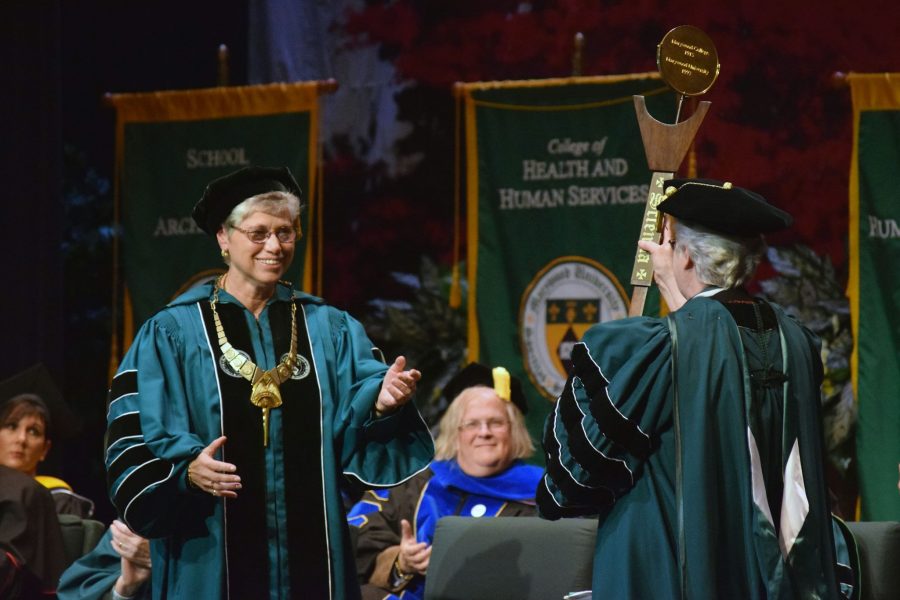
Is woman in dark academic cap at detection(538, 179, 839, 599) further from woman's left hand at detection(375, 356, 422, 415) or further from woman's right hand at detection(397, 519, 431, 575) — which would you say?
woman's right hand at detection(397, 519, 431, 575)

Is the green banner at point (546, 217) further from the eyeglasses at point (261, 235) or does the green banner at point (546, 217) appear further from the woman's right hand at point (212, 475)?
the woman's right hand at point (212, 475)

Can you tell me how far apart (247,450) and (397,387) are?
421mm

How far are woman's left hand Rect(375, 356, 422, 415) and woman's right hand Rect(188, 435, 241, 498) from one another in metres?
0.39

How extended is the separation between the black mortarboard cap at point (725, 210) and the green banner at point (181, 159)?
4.86 m

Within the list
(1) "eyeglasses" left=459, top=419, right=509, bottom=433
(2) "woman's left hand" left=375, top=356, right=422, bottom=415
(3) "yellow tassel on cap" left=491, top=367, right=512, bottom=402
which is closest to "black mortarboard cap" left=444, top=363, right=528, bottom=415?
(3) "yellow tassel on cap" left=491, top=367, right=512, bottom=402

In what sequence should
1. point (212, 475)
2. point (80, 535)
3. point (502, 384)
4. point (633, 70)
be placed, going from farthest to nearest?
point (633, 70) → point (502, 384) → point (80, 535) → point (212, 475)

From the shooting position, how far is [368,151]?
8.67m

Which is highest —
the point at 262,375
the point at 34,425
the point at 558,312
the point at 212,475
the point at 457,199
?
the point at 457,199

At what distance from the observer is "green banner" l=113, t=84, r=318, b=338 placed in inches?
298

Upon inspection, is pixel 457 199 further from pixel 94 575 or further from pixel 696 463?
pixel 696 463

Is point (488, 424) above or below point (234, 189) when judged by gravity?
below

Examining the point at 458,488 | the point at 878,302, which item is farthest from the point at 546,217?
the point at 458,488

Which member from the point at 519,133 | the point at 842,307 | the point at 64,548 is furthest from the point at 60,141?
the point at 842,307

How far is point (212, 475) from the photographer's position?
2979 mm
